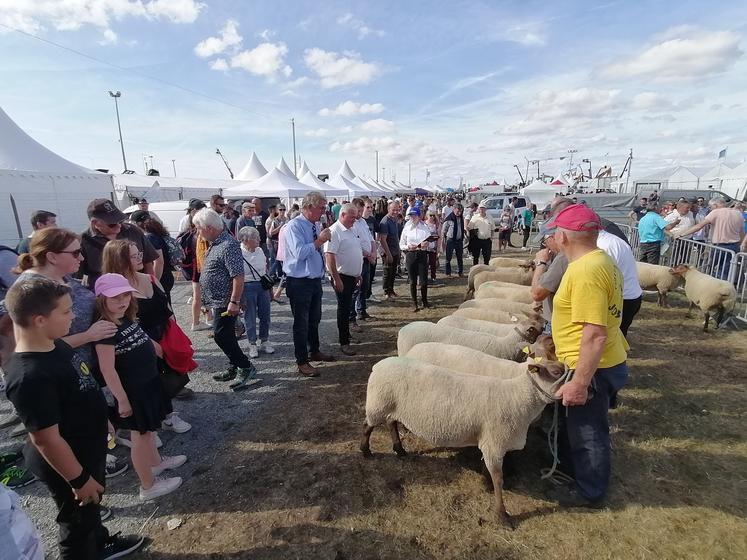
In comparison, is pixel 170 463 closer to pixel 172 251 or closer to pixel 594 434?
pixel 172 251

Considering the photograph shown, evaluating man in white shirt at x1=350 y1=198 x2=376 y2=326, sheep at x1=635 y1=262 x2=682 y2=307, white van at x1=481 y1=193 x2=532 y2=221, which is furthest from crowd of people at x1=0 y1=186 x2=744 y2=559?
white van at x1=481 y1=193 x2=532 y2=221

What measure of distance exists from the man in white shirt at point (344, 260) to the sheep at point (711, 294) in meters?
6.02

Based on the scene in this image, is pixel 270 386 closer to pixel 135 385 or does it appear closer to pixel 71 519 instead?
pixel 135 385

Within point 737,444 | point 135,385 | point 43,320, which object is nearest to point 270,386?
point 135,385

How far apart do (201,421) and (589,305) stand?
385cm

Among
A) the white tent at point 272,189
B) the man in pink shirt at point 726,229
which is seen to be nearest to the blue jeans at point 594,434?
the man in pink shirt at point 726,229

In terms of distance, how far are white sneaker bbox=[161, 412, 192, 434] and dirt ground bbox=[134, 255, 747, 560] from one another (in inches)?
16.6

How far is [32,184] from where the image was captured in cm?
1138

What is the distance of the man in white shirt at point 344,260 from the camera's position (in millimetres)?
5148

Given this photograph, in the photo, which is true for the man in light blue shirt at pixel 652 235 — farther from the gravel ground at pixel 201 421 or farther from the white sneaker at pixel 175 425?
the white sneaker at pixel 175 425

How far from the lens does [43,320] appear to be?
5.76ft

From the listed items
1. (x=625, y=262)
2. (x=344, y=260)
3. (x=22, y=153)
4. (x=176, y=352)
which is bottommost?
(x=176, y=352)

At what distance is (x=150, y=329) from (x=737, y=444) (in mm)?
5681

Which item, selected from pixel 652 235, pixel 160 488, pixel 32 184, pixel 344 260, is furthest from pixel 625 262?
pixel 32 184
